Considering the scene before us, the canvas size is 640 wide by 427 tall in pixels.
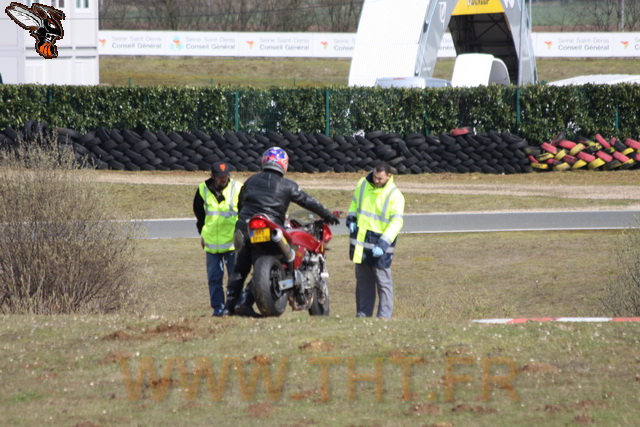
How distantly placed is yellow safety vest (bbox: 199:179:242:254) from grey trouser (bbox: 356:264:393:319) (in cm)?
140

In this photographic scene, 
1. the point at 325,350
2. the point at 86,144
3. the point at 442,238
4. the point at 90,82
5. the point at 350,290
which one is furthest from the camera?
the point at 90,82

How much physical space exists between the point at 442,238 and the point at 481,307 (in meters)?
6.04

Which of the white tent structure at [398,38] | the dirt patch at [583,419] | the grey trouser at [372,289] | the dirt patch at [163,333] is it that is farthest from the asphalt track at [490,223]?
the dirt patch at [583,419]

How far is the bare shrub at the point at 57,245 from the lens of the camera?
1077 centimetres

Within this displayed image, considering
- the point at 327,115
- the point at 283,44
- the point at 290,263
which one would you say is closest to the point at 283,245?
the point at 290,263

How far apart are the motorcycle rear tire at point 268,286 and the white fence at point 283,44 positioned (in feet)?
146

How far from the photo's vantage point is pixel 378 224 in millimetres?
9961

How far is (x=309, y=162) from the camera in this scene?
2664 centimetres

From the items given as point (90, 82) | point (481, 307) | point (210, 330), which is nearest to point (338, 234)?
point (481, 307)

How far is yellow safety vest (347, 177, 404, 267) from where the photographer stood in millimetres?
9906

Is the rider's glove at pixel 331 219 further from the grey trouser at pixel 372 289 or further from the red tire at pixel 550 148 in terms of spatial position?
the red tire at pixel 550 148

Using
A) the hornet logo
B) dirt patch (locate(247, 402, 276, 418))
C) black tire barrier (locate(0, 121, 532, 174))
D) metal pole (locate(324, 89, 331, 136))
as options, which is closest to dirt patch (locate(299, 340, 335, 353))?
dirt patch (locate(247, 402, 276, 418))

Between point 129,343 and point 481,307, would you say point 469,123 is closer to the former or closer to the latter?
point 481,307

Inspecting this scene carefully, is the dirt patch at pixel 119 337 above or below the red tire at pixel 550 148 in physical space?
above
